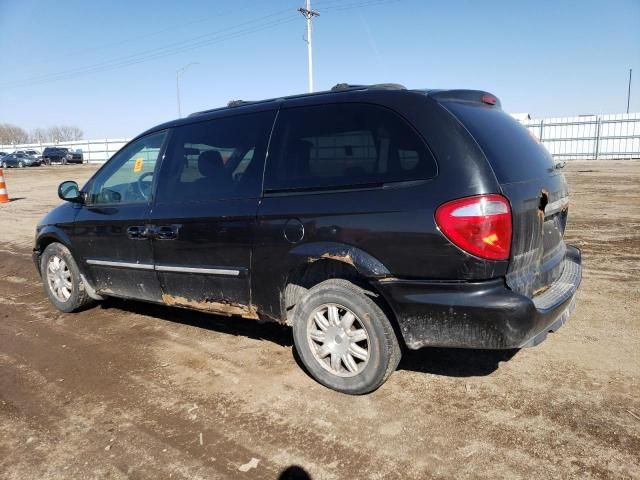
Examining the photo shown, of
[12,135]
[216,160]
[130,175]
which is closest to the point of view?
[216,160]

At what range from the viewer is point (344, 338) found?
318cm

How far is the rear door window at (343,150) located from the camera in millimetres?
2893

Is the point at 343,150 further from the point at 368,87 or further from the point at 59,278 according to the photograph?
the point at 59,278

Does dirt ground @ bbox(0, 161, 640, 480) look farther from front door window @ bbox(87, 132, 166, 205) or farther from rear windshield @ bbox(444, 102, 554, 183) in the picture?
rear windshield @ bbox(444, 102, 554, 183)

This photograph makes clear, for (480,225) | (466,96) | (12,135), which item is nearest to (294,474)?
(480,225)

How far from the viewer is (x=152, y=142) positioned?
4301 mm

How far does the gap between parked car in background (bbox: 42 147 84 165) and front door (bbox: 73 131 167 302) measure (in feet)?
154

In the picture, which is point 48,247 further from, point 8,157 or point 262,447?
point 8,157

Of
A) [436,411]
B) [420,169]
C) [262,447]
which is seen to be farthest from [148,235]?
[436,411]

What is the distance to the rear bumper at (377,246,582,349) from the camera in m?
2.66

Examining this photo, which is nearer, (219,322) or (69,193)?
(219,322)

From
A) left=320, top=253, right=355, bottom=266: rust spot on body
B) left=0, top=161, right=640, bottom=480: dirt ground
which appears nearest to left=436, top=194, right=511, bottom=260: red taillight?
left=320, top=253, right=355, bottom=266: rust spot on body

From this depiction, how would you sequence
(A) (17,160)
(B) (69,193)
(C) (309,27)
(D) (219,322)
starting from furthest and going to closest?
(A) (17,160)
(C) (309,27)
(B) (69,193)
(D) (219,322)

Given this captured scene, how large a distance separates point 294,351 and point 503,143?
7.11ft
